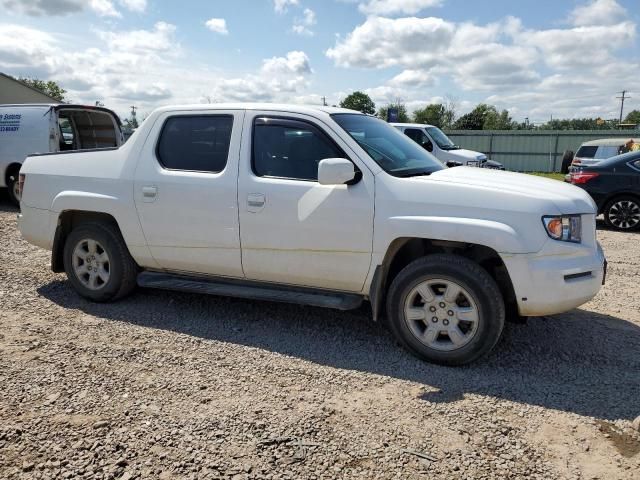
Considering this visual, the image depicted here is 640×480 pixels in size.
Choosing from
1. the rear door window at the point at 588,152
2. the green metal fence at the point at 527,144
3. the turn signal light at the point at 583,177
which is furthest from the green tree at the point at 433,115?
the turn signal light at the point at 583,177

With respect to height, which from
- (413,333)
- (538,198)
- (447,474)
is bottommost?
(447,474)

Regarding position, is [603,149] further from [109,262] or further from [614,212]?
[109,262]

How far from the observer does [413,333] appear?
3.89m

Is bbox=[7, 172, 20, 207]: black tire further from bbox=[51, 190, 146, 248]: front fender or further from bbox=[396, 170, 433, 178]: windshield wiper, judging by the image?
bbox=[396, 170, 433, 178]: windshield wiper

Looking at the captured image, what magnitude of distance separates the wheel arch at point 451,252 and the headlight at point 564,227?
0.39 m

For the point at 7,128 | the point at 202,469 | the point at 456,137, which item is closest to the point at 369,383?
the point at 202,469

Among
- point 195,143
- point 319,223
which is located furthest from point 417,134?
point 319,223

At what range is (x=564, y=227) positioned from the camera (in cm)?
362

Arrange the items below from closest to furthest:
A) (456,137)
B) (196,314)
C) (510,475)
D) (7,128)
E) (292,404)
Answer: (510,475) → (292,404) → (196,314) → (7,128) → (456,137)

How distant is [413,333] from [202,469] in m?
1.84

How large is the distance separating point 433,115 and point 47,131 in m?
55.6

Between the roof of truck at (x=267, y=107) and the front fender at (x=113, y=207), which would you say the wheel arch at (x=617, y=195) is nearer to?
the roof of truck at (x=267, y=107)

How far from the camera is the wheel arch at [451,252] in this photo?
3854mm

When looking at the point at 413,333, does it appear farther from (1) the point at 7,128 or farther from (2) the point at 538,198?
(1) the point at 7,128
